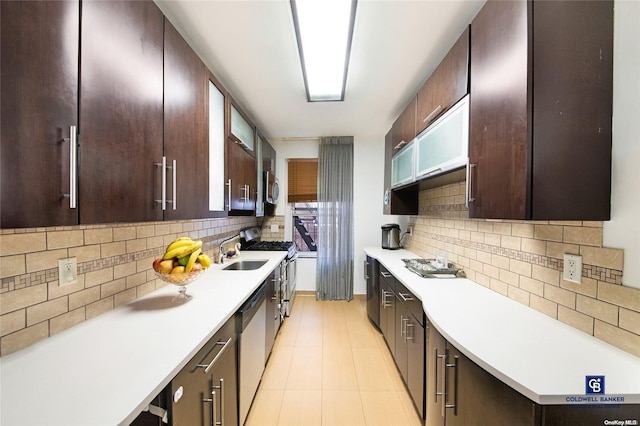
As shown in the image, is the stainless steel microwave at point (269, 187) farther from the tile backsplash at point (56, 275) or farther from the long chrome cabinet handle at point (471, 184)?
the long chrome cabinet handle at point (471, 184)

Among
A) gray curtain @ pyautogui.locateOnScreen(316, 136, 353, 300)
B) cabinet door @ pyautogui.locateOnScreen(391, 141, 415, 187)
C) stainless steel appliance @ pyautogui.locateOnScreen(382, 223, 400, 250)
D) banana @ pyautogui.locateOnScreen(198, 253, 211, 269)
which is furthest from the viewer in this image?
gray curtain @ pyautogui.locateOnScreen(316, 136, 353, 300)

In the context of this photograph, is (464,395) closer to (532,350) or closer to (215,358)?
(532,350)

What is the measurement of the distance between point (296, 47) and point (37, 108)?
1.46 meters

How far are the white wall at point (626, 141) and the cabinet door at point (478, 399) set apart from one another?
63 cm

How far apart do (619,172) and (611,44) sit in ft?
1.66

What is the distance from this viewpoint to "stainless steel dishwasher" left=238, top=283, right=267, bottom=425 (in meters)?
1.40

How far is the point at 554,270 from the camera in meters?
1.15

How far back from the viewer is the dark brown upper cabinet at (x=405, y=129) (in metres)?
2.10

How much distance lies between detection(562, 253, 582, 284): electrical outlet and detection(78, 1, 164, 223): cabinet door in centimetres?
190

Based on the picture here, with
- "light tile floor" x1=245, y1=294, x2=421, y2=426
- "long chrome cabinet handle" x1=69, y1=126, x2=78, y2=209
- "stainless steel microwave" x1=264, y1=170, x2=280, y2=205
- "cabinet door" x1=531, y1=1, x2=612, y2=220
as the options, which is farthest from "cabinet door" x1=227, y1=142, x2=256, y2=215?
"cabinet door" x1=531, y1=1, x2=612, y2=220

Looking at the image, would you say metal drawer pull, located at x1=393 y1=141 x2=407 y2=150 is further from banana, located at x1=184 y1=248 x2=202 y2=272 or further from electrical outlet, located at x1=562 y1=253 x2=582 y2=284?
banana, located at x1=184 y1=248 x2=202 y2=272

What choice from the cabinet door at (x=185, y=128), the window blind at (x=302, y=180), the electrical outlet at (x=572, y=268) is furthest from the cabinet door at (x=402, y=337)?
the window blind at (x=302, y=180)

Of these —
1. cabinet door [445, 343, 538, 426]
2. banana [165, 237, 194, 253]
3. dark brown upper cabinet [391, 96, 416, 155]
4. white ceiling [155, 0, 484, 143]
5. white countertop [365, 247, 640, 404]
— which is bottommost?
cabinet door [445, 343, 538, 426]

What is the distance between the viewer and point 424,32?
4.91 ft
